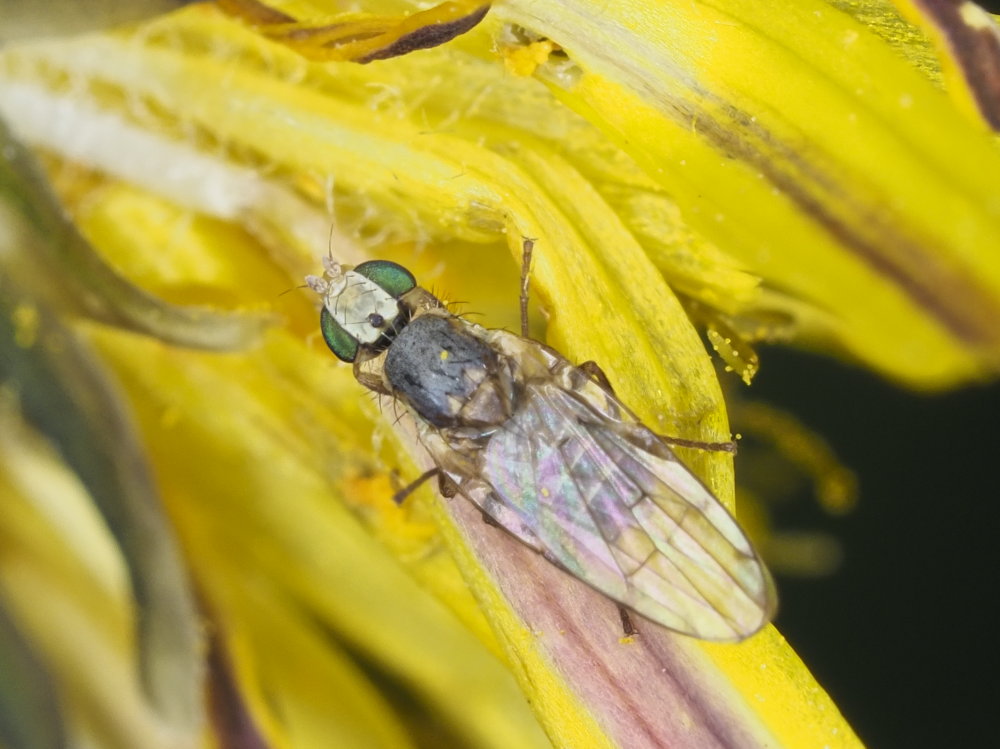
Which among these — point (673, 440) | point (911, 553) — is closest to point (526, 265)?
point (673, 440)

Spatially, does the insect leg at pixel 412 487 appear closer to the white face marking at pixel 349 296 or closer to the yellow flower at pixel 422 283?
the yellow flower at pixel 422 283

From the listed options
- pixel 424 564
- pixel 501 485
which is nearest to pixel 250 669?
pixel 424 564

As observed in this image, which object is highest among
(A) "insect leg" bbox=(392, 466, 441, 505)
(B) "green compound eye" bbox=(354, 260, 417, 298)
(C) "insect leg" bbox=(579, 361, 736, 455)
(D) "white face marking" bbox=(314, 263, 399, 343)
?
(C) "insect leg" bbox=(579, 361, 736, 455)

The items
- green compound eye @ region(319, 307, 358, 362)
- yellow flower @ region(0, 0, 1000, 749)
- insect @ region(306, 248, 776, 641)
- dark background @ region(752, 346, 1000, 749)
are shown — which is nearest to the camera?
yellow flower @ region(0, 0, 1000, 749)

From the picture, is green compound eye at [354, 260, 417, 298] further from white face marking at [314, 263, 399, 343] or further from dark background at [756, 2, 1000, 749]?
dark background at [756, 2, 1000, 749]

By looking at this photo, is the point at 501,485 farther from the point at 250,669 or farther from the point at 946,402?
the point at 946,402

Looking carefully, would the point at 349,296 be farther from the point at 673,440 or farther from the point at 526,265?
the point at 673,440

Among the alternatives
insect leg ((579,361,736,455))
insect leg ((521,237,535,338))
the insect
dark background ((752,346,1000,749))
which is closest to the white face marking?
the insect
